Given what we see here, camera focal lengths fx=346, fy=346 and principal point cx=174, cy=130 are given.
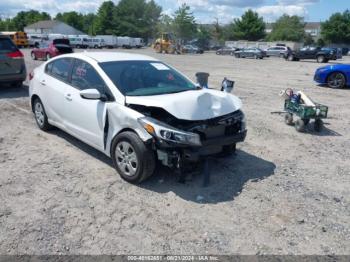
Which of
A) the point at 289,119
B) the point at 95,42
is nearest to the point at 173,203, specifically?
the point at 289,119

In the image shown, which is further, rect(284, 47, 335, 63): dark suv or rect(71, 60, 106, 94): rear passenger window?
rect(284, 47, 335, 63): dark suv

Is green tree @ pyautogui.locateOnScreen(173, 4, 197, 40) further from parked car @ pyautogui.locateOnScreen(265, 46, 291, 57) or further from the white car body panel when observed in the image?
the white car body panel

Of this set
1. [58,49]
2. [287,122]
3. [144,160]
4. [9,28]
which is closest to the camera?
[144,160]

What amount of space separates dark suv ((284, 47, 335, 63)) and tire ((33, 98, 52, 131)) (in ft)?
117

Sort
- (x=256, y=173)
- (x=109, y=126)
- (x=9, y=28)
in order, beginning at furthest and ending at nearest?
(x=9, y=28)
(x=256, y=173)
(x=109, y=126)

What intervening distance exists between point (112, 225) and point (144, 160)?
3.06 ft

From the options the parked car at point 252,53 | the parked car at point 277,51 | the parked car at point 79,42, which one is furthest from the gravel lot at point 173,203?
the parked car at point 79,42

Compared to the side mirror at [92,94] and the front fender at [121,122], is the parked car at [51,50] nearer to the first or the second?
the side mirror at [92,94]

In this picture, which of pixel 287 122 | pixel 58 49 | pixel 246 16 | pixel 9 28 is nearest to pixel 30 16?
pixel 9 28

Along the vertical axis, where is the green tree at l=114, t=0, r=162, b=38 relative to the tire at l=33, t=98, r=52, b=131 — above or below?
above

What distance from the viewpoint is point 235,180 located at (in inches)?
194

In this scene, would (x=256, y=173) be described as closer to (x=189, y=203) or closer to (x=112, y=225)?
(x=189, y=203)

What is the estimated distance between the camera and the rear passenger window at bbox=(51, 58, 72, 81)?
19.3ft

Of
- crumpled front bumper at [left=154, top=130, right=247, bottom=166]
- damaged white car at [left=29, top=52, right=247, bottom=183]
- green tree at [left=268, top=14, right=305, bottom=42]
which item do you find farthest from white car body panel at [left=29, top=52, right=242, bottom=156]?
green tree at [left=268, top=14, right=305, bottom=42]
